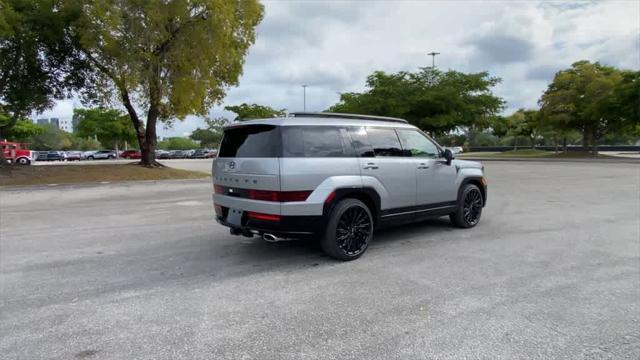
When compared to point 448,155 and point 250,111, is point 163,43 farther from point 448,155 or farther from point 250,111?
point 250,111

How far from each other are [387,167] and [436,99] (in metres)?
33.3

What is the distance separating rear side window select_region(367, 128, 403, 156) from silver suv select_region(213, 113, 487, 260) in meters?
0.02

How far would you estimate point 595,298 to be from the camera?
4.26 m

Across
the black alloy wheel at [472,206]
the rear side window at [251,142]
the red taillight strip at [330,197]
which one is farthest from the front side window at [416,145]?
the rear side window at [251,142]

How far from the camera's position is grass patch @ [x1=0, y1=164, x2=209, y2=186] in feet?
58.5

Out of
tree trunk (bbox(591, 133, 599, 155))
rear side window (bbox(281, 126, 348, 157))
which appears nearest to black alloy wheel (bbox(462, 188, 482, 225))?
rear side window (bbox(281, 126, 348, 157))

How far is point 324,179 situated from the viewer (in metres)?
5.39

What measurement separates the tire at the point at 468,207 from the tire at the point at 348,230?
2.34 m

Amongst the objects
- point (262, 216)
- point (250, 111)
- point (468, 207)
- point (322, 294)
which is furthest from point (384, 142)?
point (250, 111)

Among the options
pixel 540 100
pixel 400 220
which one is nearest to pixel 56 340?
pixel 400 220

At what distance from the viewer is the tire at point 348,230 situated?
5.45 meters

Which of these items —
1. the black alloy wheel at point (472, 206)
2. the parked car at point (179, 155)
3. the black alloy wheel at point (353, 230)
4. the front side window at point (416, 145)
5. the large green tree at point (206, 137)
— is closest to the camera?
the black alloy wheel at point (353, 230)

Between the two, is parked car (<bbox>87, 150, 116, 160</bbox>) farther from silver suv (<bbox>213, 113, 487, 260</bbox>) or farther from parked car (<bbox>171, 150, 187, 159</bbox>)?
silver suv (<bbox>213, 113, 487, 260</bbox>)

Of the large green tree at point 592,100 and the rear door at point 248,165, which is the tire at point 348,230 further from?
the large green tree at point 592,100
